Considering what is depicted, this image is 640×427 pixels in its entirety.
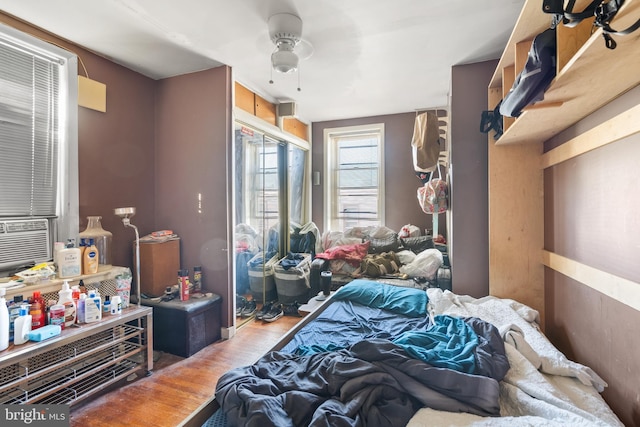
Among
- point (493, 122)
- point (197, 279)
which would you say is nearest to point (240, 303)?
point (197, 279)

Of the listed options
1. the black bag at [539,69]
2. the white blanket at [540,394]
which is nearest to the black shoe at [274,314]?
the white blanket at [540,394]

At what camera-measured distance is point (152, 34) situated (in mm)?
2135

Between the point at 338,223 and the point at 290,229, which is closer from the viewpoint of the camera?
the point at 290,229

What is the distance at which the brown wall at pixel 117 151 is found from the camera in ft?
7.62

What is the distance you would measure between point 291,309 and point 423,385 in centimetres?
248

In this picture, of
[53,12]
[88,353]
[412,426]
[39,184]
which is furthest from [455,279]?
[53,12]

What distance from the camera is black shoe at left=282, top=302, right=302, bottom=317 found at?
11.0ft

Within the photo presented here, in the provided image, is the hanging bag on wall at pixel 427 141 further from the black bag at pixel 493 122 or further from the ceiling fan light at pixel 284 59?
the ceiling fan light at pixel 284 59

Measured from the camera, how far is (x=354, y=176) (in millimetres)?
4402

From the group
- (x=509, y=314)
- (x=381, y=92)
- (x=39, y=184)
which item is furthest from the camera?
(x=381, y=92)

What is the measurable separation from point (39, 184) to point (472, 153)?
129 inches

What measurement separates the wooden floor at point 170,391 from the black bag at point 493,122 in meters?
2.44

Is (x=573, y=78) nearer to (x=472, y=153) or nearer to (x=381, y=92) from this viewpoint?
(x=472, y=153)

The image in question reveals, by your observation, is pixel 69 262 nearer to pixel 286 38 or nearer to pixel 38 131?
pixel 38 131
